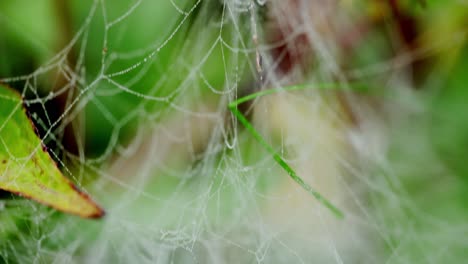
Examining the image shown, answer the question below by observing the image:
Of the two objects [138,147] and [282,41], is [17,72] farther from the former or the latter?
[282,41]

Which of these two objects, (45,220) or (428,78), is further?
(428,78)

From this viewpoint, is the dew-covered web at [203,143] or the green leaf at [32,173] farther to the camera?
the dew-covered web at [203,143]

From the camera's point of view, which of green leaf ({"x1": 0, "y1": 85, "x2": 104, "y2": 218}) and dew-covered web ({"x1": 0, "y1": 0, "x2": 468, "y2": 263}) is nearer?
green leaf ({"x1": 0, "y1": 85, "x2": 104, "y2": 218})

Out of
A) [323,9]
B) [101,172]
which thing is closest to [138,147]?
[101,172]

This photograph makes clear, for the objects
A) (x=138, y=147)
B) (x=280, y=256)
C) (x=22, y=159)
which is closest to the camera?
(x=22, y=159)
